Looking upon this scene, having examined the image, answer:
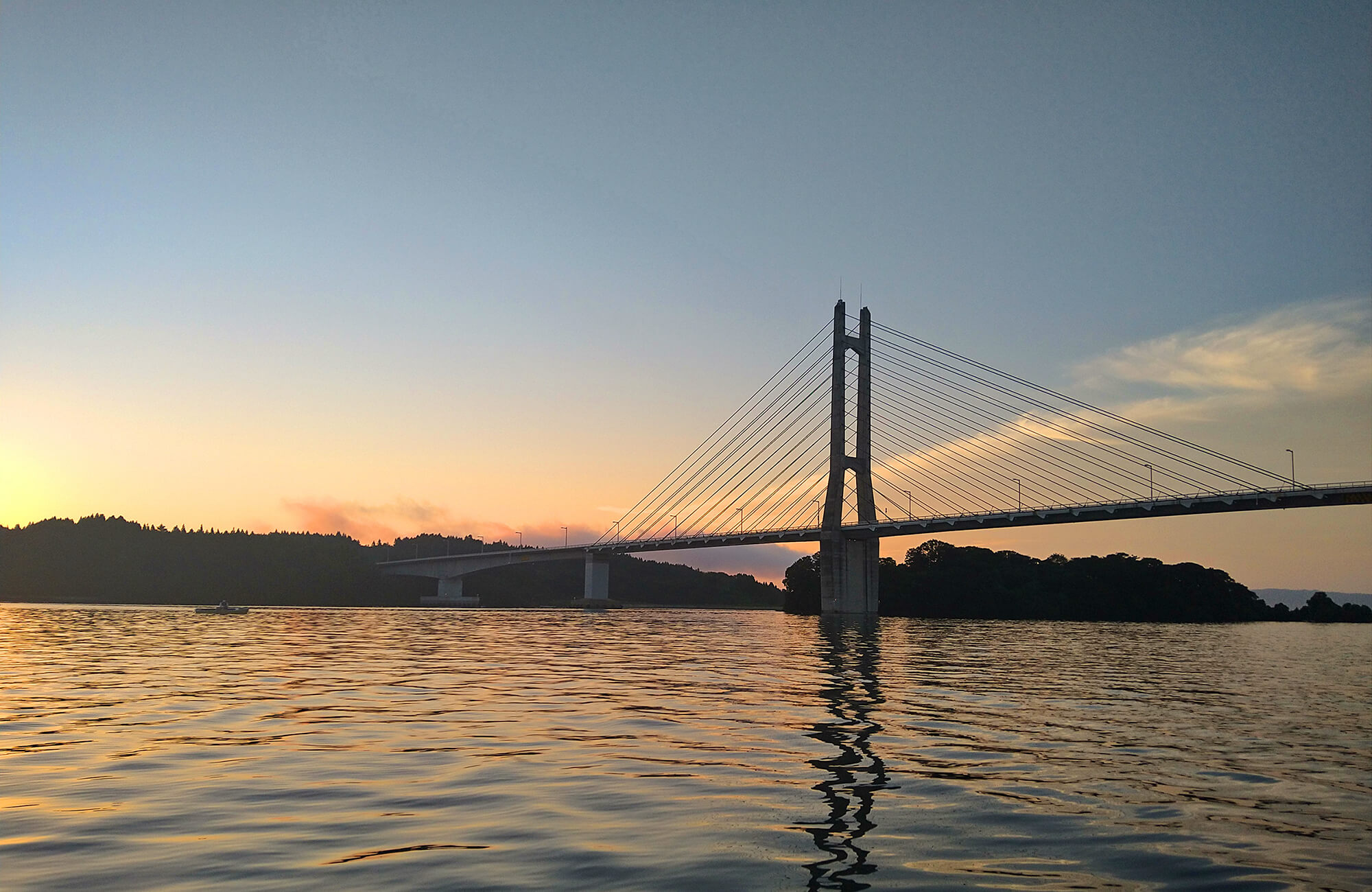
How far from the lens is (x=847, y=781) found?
12.3 metres

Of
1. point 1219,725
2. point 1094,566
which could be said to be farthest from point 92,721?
point 1094,566

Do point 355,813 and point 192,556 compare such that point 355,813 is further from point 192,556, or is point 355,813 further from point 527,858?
point 192,556

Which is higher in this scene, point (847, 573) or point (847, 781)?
point (847, 573)

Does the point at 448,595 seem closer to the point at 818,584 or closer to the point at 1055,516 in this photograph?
the point at 818,584

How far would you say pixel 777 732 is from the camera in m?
16.7

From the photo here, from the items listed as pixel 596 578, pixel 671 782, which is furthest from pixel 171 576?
pixel 671 782

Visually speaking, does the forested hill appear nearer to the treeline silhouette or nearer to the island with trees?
the island with trees

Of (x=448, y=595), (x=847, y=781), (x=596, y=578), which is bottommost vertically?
(x=847, y=781)

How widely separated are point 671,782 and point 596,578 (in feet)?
460

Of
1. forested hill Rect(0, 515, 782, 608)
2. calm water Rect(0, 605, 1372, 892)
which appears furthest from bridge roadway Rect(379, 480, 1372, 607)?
calm water Rect(0, 605, 1372, 892)

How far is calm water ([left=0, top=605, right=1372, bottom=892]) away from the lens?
8.31 metres

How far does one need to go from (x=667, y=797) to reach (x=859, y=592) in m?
99.9

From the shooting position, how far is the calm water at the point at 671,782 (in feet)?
27.3

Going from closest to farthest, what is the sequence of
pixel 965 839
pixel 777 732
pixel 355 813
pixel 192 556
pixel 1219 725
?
1. pixel 965 839
2. pixel 355 813
3. pixel 777 732
4. pixel 1219 725
5. pixel 192 556
